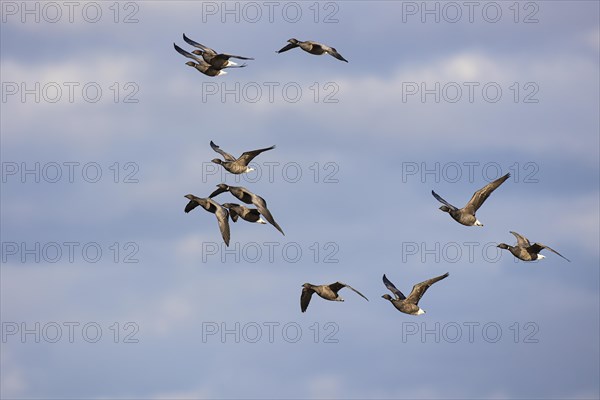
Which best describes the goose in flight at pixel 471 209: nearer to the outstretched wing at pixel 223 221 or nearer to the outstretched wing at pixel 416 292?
the outstretched wing at pixel 416 292

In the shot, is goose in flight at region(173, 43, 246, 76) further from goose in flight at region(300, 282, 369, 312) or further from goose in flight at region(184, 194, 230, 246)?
goose in flight at region(300, 282, 369, 312)

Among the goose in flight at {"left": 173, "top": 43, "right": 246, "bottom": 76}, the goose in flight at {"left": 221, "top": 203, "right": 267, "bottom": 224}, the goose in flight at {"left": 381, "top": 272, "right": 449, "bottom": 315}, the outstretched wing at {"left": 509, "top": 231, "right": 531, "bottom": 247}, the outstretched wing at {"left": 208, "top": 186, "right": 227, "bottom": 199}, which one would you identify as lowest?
the goose in flight at {"left": 381, "top": 272, "right": 449, "bottom": 315}

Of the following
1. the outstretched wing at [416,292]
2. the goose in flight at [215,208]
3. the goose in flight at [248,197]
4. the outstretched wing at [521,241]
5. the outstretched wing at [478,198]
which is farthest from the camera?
the outstretched wing at [521,241]

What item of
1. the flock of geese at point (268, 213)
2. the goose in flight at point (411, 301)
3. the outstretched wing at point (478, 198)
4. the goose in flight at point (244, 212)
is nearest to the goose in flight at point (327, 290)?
the flock of geese at point (268, 213)

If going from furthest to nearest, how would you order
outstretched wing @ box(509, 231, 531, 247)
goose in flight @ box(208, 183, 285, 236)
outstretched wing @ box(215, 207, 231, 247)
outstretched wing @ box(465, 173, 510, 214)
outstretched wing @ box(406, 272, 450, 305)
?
outstretched wing @ box(509, 231, 531, 247) → outstretched wing @ box(406, 272, 450, 305) → outstretched wing @ box(465, 173, 510, 214) → goose in flight @ box(208, 183, 285, 236) → outstretched wing @ box(215, 207, 231, 247)

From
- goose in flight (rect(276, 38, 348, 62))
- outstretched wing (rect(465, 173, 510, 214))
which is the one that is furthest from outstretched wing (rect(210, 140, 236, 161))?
outstretched wing (rect(465, 173, 510, 214))

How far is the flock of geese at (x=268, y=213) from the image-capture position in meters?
67.5

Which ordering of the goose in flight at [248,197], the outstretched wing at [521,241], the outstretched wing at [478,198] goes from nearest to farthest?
1. the goose in flight at [248,197]
2. the outstretched wing at [478,198]
3. the outstretched wing at [521,241]

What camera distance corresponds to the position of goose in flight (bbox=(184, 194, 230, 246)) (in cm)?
6481

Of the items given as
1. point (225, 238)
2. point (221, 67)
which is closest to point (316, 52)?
point (221, 67)

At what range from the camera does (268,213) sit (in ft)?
212

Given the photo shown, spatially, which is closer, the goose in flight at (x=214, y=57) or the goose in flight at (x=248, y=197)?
the goose in flight at (x=248, y=197)

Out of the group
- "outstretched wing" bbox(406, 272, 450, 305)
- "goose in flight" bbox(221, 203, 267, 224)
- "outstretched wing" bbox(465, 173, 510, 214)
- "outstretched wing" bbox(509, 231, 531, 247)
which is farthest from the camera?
"outstretched wing" bbox(509, 231, 531, 247)

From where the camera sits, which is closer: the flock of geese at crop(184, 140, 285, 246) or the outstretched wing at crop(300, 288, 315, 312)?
the flock of geese at crop(184, 140, 285, 246)
